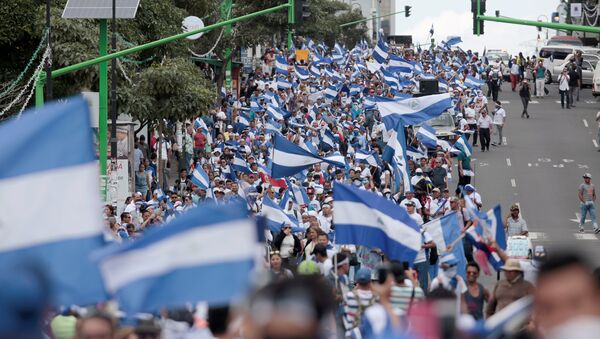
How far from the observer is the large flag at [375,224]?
1332 centimetres

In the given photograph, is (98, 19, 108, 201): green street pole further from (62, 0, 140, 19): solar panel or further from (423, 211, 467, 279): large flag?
(423, 211, 467, 279): large flag

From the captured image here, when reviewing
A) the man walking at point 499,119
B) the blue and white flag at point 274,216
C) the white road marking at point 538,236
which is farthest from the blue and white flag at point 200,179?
the man walking at point 499,119

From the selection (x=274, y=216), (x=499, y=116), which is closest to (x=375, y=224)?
(x=274, y=216)

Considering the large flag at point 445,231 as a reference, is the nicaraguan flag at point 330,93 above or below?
above

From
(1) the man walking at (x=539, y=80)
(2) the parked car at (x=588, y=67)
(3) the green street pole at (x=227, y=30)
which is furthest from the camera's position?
(2) the parked car at (x=588, y=67)

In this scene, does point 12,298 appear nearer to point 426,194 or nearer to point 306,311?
point 306,311

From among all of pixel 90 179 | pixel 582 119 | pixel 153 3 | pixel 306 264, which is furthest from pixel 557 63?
pixel 90 179

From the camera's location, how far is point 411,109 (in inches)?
1156

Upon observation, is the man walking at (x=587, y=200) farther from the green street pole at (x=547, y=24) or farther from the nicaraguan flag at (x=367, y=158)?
the nicaraguan flag at (x=367, y=158)

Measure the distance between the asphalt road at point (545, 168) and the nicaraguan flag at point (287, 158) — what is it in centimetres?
433

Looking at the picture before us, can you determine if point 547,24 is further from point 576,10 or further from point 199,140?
point 576,10

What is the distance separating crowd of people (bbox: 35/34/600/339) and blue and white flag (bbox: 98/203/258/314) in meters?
0.20

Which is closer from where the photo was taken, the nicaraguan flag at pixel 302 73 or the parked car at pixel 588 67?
the nicaraguan flag at pixel 302 73

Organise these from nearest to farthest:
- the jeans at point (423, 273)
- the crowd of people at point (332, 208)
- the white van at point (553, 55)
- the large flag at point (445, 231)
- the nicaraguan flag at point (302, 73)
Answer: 1. the crowd of people at point (332, 208)
2. the large flag at point (445, 231)
3. the jeans at point (423, 273)
4. the nicaraguan flag at point (302, 73)
5. the white van at point (553, 55)
